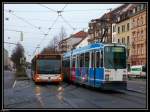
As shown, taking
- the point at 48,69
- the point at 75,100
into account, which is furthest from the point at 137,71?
the point at 75,100

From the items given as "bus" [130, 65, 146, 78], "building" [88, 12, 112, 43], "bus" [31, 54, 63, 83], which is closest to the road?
"bus" [31, 54, 63, 83]

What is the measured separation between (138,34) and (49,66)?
171 ft

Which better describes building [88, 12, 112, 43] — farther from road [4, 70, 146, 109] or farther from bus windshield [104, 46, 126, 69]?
road [4, 70, 146, 109]

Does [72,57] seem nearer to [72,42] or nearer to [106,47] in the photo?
[106,47]

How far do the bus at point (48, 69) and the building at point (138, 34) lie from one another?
44981 millimetres

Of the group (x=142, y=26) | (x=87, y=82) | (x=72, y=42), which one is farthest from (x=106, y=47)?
(x=72, y=42)

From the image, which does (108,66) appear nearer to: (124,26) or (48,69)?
(48,69)

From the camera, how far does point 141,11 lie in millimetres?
87562

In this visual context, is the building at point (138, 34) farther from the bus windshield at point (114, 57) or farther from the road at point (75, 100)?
the road at point (75, 100)

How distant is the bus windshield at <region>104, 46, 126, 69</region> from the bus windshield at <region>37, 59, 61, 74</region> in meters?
12.6

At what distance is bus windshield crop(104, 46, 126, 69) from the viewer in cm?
2680

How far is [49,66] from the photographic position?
39.1 metres

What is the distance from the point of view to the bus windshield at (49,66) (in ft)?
128

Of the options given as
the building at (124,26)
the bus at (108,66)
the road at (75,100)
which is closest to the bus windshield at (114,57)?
the bus at (108,66)
